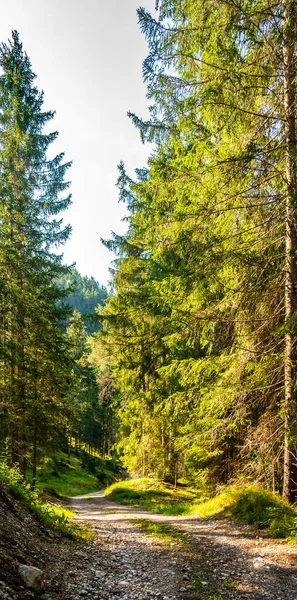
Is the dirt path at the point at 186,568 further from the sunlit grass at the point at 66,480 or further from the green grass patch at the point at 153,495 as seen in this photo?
the sunlit grass at the point at 66,480

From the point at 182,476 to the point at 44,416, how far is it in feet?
30.3

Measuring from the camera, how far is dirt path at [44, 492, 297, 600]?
4023mm

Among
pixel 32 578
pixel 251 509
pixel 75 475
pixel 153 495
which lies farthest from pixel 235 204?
pixel 75 475

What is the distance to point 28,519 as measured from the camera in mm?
6000

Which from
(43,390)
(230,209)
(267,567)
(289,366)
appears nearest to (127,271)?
(43,390)

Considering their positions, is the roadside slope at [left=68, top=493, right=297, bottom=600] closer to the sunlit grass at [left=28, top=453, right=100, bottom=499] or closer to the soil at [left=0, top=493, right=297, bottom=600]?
the soil at [left=0, top=493, right=297, bottom=600]

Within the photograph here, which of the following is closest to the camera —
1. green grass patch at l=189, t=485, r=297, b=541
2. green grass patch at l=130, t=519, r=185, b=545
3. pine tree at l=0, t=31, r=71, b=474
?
green grass patch at l=189, t=485, r=297, b=541

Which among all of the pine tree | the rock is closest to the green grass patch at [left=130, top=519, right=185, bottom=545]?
the rock

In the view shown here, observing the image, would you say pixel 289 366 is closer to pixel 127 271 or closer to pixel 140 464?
pixel 127 271

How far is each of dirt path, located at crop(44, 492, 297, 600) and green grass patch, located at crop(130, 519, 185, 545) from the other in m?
0.18

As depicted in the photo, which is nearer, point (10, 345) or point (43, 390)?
point (10, 345)

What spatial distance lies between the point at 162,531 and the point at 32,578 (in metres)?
5.42

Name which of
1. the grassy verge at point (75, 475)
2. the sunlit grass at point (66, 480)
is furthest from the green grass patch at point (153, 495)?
the sunlit grass at point (66, 480)

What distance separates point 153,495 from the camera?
52.6 ft
